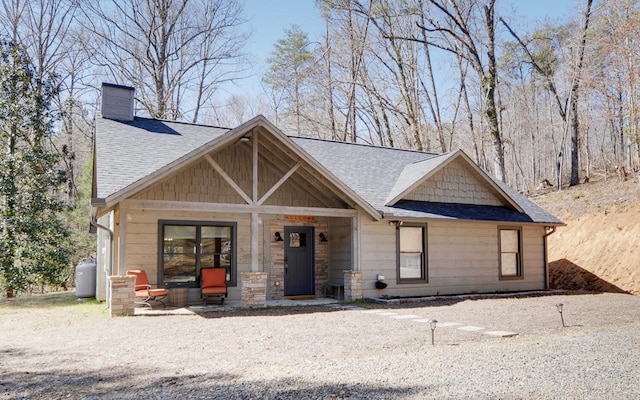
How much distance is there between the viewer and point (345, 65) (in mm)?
24797

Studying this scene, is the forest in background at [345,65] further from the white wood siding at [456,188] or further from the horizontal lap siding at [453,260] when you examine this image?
the horizontal lap siding at [453,260]

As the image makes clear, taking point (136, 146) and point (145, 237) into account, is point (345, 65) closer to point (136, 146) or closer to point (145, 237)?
point (136, 146)

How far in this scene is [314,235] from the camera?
42.6ft

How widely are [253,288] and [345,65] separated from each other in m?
17.0

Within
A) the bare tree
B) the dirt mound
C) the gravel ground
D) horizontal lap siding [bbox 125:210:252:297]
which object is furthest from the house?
the bare tree

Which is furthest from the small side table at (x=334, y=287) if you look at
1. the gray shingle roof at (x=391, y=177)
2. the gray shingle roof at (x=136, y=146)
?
the gray shingle roof at (x=136, y=146)

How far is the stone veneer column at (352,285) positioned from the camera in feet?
38.2

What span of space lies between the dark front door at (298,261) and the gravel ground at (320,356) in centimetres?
269

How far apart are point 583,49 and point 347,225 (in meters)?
15.8

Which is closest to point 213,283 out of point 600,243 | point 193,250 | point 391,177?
point 193,250

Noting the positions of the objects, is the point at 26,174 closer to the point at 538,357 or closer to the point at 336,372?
the point at 336,372

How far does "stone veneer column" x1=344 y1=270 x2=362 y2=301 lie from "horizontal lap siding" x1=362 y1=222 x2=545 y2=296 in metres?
0.28

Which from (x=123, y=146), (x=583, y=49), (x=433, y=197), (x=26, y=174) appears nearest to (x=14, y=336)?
(x=123, y=146)

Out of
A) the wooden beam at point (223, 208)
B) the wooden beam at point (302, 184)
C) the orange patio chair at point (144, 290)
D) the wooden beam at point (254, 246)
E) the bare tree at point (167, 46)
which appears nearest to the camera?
the wooden beam at point (223, 208)
